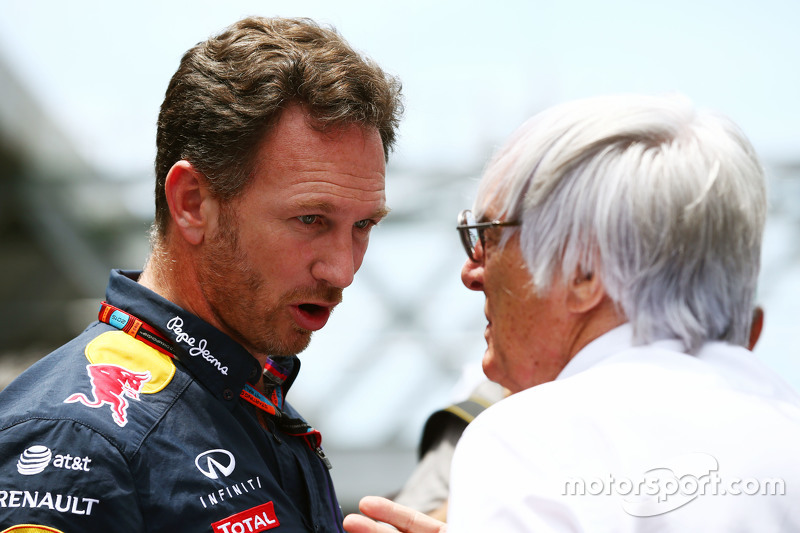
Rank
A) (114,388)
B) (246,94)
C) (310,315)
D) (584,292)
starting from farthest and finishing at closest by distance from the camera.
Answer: (310,315), (246,94), (114,388), (584,292)

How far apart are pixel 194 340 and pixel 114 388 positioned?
9.3 inches

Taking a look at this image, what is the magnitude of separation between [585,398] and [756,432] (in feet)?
0.91

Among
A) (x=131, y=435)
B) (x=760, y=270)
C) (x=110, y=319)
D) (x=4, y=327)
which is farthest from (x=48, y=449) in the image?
(x=4, y=327)

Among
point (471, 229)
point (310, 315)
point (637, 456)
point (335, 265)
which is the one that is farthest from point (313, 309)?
point (637, 456)

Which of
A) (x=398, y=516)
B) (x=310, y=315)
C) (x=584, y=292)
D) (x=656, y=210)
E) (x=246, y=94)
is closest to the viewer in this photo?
(x=656, y=210)

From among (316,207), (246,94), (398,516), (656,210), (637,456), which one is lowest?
(398,516)

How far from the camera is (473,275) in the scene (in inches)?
72.1

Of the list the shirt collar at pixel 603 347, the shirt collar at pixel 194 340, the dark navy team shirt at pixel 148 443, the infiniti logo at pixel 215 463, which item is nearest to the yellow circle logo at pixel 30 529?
the dark navy team shirt at pixel 148 443

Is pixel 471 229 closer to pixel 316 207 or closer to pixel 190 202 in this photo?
pixel 316 207

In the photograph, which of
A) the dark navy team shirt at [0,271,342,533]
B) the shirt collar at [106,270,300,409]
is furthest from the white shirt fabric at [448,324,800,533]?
the shirt collar at [106,270,300,409]

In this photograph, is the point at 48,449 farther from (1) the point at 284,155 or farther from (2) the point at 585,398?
(2) the point at 585,398

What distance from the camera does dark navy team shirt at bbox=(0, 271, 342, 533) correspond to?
1.46m

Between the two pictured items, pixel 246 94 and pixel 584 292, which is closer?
pixel 584 292

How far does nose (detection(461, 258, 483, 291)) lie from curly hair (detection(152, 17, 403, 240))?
49 cm
